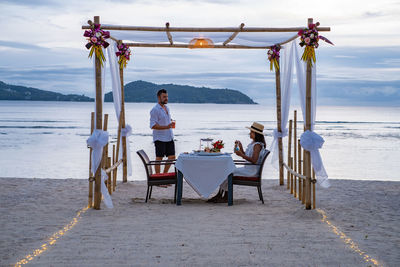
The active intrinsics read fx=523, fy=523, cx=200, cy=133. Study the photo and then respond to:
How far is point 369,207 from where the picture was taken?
7051 mm

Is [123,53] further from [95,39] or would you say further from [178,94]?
[178,94]

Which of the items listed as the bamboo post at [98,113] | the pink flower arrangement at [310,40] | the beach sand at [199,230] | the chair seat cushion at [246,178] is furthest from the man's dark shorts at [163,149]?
the pink flower arrangement at [310,40]

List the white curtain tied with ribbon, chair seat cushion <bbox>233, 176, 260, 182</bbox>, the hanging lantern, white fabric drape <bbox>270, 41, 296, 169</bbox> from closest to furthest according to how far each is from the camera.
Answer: the white curtain tied with ribbon, chair seat cushion <bbox>233, 176, 260, 182</bbox>, the hanging lantern, white fabric drape <bbox>270, 41, 296, 169</bbox>

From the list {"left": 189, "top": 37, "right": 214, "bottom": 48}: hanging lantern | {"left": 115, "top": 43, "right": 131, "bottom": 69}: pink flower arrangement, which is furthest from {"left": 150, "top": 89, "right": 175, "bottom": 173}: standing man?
{"left": 189, "top": 37, "right": 214, "bottom": 48}: hanging lantern

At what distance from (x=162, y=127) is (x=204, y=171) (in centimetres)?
187

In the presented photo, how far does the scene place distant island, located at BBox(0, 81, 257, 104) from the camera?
10262 cm

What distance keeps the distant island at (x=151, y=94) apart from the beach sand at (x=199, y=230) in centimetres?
8344

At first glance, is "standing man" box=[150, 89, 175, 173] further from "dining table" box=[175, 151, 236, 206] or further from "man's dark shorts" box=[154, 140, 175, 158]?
"dining table" box=[175, 151, 236, 206]

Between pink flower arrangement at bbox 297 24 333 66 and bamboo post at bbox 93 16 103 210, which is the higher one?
pink flower arrangement at bbox 297 24 333 66

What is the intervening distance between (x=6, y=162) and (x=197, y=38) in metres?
9.34

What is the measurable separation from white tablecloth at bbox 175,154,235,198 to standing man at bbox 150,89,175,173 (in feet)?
5.28

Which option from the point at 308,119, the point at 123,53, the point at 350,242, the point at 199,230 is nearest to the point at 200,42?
the point at 123,53

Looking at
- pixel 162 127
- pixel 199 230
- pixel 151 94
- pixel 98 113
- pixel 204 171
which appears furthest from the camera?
pixel 151 94

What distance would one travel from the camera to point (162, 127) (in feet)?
28.3
